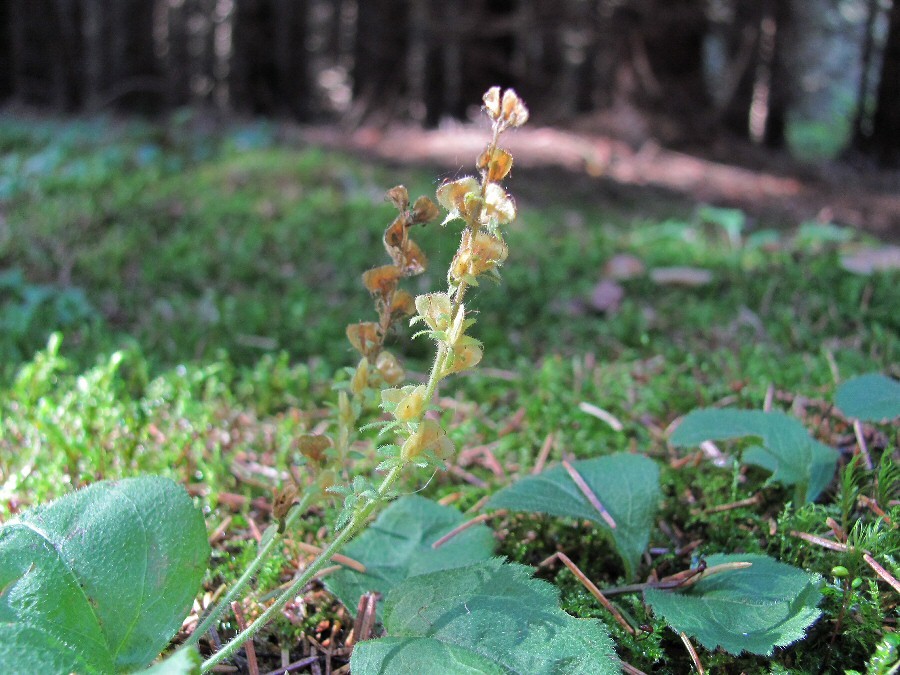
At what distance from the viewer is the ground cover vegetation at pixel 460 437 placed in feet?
3.30

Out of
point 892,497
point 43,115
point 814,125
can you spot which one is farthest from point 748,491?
point 814,125

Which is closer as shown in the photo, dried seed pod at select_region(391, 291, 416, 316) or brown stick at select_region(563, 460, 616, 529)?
dried seed pod at select_region(391, 291, 416, 316)

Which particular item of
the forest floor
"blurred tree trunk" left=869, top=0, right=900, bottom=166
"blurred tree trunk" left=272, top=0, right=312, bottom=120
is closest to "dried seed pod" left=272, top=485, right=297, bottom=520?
the forest floor

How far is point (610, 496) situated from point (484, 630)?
46 centimetres

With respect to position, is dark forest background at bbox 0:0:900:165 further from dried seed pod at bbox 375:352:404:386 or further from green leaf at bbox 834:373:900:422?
dried seed pod at bbox 375:352:404:386

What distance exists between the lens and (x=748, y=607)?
109 centimetres

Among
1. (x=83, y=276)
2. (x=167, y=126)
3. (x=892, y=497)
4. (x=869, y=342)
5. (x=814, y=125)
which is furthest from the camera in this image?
(x=814, y=125)

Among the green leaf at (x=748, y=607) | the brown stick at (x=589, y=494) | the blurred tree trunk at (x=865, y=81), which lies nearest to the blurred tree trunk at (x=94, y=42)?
the blurred tree trunk at (x=865, y=81)

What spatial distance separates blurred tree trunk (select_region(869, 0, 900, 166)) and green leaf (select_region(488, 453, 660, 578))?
476cm

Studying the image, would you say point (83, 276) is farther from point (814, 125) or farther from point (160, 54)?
point (814, 125)

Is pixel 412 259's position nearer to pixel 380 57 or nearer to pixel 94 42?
pixel 380 57

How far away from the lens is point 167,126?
6.16 m

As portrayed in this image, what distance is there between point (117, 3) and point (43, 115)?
1731 millimetres

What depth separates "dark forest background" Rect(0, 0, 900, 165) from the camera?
6.10 metres
